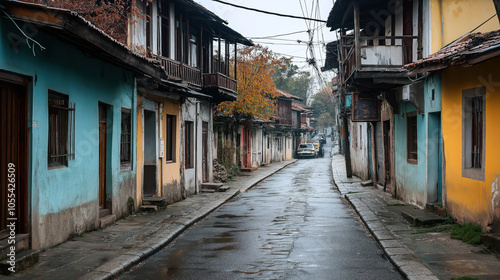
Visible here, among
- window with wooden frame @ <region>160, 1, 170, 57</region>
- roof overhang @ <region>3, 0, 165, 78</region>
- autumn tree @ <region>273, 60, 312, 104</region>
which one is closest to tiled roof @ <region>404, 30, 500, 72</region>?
roof overhang @ <region>3, 0, 165, 78</region>

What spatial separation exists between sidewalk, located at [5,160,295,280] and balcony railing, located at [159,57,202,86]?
4.64 metres

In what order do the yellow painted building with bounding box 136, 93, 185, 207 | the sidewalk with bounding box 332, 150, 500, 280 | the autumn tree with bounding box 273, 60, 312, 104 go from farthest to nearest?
1. the autumn tree with bounding box 273, 60, 312, 104
2. the yellow painted building with bounding box 136, 93, 185, 207
3. the sidewalk with bounding box 332, 150, 500, 280

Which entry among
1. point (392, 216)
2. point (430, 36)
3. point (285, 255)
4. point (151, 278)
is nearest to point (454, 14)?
point (430, 36)

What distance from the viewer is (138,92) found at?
13.0 metres

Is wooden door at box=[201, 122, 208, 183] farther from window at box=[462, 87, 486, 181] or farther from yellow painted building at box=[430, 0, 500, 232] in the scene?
window at box=[462, 87, 486, 181]

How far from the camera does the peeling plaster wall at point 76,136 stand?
23.9 ft

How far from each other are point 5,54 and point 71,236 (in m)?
3.53

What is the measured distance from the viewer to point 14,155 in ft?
23.3

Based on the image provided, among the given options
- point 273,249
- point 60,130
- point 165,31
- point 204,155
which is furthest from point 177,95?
point 273,249

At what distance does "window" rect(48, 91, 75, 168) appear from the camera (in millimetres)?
8344

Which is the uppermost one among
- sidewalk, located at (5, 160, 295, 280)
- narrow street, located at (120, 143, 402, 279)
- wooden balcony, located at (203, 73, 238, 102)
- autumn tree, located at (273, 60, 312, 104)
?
autumn tree, located at (273, 60, 312, 104)

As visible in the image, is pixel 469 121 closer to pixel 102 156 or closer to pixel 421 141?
pixel 421 141

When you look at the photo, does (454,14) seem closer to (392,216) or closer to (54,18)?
(392,216)

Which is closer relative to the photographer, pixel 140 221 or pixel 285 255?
pixel 285 255
